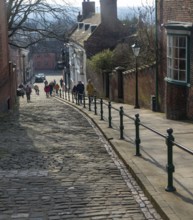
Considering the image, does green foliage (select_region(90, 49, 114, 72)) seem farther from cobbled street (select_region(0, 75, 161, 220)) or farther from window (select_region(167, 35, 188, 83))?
cobbled street (select_region(0, 75, 161, 220))

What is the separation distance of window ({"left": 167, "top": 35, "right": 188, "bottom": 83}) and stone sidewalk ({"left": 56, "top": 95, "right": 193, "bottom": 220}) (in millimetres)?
1753

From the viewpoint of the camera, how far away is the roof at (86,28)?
47416 millimetres

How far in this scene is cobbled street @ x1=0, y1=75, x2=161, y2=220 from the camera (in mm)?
6535

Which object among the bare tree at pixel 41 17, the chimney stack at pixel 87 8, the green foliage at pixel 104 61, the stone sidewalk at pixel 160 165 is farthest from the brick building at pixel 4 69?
the chimney stack at pixel 87 8

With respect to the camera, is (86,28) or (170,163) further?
(86,28)

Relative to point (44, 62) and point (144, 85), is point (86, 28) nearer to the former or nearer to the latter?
point (144, 85)

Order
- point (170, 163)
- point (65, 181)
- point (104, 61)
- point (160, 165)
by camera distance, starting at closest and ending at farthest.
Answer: point (170, 163) → point (65, 181) → point (160, 165) → point (104, 61)

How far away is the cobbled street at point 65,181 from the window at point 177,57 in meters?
3.97

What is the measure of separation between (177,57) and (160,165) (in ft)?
25.6

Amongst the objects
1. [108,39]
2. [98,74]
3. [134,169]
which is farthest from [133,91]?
[108,39]

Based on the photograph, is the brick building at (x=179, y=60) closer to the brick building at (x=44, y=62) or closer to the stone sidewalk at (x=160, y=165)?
the stone sidewalk at (x=160, y=165)

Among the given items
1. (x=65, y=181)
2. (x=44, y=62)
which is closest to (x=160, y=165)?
(x=65, y=181)

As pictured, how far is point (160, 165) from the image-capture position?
29.0 feet

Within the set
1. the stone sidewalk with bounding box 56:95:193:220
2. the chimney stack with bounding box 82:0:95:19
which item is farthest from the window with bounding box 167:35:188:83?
the chimney stack with bounding box 82:0:95:19
